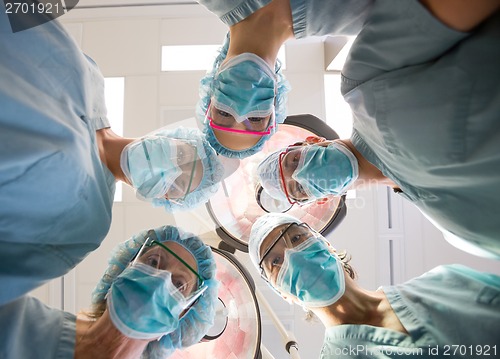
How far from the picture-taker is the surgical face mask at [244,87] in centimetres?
106

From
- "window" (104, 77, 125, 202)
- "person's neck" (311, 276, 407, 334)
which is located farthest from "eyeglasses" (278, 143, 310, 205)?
"window" (104, 77, 125, 202)

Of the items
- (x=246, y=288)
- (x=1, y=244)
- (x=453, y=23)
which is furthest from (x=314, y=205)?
(x=1, y=244)

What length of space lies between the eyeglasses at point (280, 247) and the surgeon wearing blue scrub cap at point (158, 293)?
0.24m

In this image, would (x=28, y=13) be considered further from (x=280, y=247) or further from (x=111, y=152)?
(x=280, y=247)

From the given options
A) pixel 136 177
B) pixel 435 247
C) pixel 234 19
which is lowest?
pixel 435 247

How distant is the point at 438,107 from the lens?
0.71 metres

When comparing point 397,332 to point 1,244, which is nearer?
point 1,244

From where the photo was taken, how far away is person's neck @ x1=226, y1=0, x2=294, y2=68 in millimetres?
1056

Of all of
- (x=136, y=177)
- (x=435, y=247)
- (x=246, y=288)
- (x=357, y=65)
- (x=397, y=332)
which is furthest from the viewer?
(x=435, y=247)

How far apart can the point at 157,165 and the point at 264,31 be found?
544 millimetres

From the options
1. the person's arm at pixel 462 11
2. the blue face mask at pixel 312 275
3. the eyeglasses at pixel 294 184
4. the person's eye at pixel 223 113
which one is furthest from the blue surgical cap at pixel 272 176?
the person's arm at pixel 462 11

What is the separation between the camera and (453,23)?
646 mm

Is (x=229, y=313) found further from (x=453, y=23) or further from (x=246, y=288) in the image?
(x=453, y=23)

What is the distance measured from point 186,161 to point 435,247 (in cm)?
139
